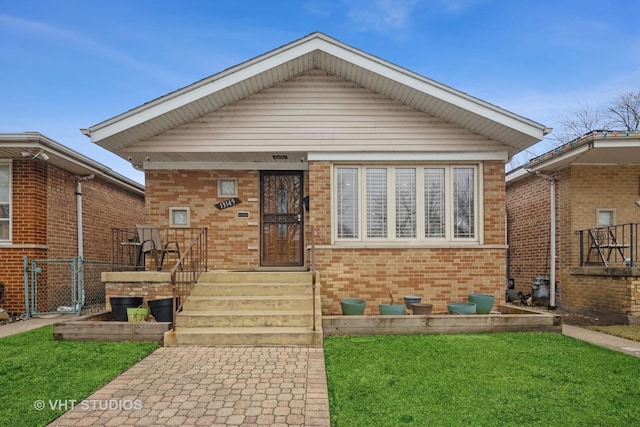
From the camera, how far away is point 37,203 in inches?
336

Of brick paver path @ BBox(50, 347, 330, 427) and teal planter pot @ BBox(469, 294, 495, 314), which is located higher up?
teal planter pot @ BBox(469, 294, 495, 314)

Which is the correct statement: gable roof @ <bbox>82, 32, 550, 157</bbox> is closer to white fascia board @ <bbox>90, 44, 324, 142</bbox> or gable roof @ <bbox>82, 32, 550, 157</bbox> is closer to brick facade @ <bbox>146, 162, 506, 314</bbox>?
white fascia board @ <bbox>90, 44, 324, 142</bbox>

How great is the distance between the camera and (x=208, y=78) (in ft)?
24.1

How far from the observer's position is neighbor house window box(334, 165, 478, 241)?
800cm

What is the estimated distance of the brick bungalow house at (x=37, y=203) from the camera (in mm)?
8289

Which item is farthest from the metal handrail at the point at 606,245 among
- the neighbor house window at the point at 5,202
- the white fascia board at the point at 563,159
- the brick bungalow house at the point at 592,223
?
the neighbor house window at the point at 5,202

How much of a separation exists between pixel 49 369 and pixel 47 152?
542 centimetres

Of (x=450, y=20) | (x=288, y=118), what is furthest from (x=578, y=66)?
(x=288, y=118)

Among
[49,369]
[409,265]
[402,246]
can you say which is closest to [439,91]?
[402,246]

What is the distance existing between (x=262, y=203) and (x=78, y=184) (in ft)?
16.9

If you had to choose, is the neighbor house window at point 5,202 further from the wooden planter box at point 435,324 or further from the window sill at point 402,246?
the wooden planter box at point 435,324

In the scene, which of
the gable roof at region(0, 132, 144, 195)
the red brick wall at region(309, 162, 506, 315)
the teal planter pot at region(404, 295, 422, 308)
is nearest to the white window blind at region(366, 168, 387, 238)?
the red brick wall at region(309, 162, 506, 315)

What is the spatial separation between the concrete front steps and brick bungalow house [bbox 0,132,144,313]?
444cm

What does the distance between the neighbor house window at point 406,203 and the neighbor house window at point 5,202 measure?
704 cm
